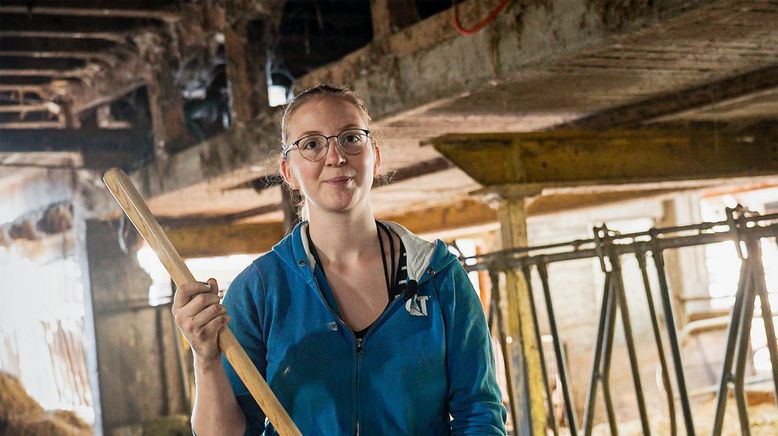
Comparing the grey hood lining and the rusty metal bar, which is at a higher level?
the grey hood lining

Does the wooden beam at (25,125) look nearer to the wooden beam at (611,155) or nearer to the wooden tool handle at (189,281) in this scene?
the wooden beam at (611,155)

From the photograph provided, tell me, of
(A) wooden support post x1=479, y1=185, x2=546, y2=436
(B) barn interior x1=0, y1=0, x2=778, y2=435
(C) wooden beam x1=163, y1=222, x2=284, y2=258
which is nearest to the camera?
(B) barn interior x1=0, y1=0, x2=778, y2=435

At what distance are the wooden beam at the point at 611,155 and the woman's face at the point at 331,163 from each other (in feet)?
9.26

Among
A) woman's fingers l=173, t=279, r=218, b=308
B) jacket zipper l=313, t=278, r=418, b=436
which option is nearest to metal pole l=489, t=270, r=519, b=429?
jacket zipper l=313, t=278, r=418, b=436

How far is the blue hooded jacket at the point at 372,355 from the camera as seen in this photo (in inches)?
81.4

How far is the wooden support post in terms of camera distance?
4.93 metres

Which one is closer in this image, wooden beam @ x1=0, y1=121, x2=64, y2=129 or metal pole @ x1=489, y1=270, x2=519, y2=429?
metal pole @ x1=489, y1=270, x2=519, y2=429

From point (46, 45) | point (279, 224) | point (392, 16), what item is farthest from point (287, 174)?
point (279, 224)

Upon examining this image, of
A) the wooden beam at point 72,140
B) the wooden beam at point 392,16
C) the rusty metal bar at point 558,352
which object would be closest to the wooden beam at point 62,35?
the wooden beam at point 72,140

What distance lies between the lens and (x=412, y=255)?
86.0 inches

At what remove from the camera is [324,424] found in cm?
207

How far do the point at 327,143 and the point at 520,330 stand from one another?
10.8 ft

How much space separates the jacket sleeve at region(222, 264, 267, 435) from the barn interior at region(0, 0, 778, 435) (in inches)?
23.5

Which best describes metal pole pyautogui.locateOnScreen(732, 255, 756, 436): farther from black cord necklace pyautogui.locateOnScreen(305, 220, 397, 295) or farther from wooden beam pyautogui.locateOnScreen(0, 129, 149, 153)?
wooden beam pyautogui.locateOnScreen(0, 129, 149, 153)
